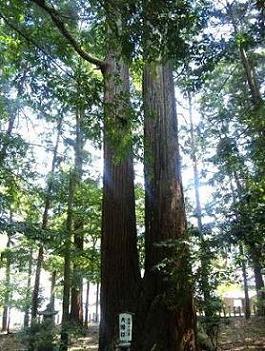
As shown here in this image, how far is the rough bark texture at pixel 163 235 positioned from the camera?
5.46 m

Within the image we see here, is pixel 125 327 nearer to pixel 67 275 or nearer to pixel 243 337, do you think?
pixel 67 275

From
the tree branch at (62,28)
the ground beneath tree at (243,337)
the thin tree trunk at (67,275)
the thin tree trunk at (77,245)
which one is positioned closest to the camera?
the tree branch at (62,28)

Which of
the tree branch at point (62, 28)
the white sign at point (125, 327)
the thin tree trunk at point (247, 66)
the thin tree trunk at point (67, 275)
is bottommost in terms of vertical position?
the white sign at point (125, 327)

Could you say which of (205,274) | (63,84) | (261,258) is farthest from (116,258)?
(63,84)

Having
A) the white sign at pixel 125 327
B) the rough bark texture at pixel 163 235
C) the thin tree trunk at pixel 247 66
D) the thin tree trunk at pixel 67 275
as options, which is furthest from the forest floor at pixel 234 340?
the thin tree trunk at pixel 247 66

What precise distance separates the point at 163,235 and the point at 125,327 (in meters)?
1.42

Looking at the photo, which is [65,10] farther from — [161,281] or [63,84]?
[161,281]

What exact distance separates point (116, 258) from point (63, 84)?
280 cm

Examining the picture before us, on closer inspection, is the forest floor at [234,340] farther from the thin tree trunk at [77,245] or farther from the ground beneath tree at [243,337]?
the thin tree trunk at [77,245]

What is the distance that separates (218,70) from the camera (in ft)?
45.9

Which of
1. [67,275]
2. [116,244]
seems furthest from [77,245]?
A: [116,244]

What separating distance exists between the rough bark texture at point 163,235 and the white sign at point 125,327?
15.8 inches

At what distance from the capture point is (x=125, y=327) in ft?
18.2

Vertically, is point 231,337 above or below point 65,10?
below
